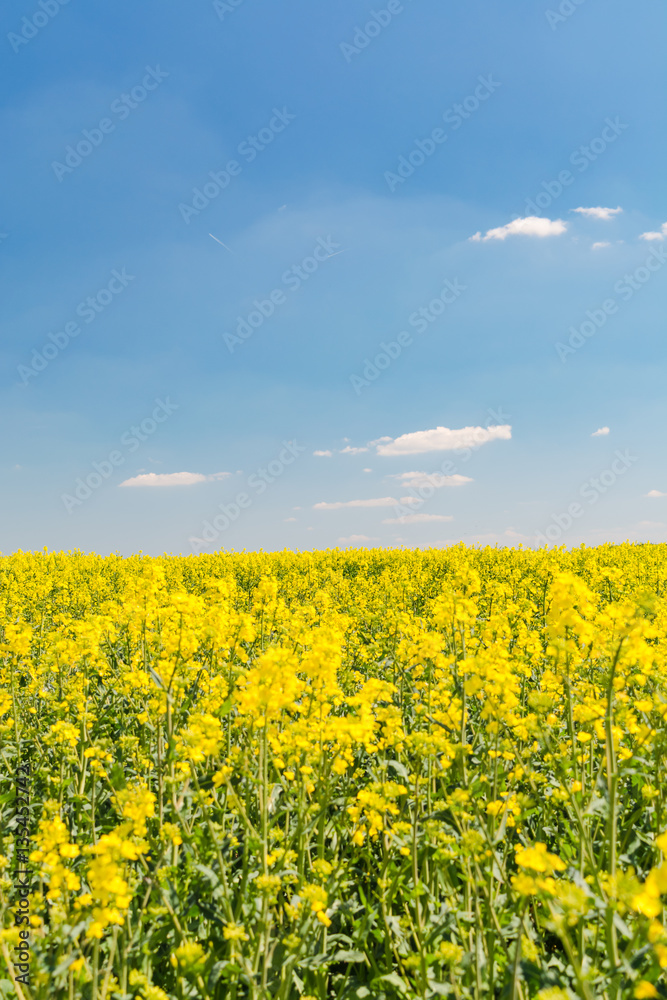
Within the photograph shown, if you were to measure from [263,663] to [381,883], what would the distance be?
5.24ft

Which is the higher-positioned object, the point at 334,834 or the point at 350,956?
the point at 334,834

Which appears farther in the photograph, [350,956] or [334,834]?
[334,834]

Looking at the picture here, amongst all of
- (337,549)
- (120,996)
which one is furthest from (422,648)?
(337,549)

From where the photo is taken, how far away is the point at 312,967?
2.75 m

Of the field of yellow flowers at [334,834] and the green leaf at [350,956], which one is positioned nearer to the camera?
the field of yellow flowers at [334,834]

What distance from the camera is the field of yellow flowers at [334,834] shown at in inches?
93.3

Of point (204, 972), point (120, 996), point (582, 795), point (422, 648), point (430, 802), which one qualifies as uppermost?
point (422, 648)

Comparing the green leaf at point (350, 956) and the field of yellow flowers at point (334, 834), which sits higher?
the field of yellow flowers at point (334, 834)

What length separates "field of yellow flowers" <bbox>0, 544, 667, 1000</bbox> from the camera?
237 centimetres

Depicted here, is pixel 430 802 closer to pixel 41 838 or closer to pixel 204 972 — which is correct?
pixel 204 972

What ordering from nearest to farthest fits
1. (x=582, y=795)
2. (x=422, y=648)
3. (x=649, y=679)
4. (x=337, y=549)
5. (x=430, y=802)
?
(x=582, y=795)
(x=430, y=802)
(x=422, y=648)
(x=649, y=679)
(x=337, y=549)

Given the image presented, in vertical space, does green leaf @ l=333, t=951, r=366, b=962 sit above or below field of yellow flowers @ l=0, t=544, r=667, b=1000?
below

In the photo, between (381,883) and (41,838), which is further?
(381,883)

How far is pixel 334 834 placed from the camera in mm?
3840
